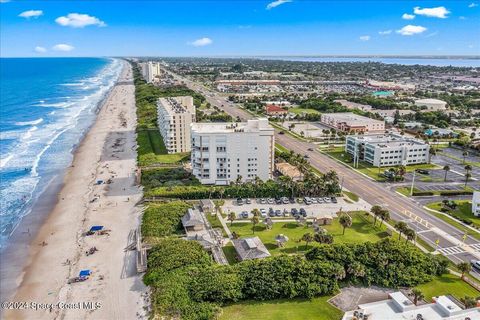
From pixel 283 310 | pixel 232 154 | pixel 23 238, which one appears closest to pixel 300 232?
pixel 283 310

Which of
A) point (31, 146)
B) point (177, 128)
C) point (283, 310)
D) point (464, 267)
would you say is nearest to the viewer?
point (283, 310)

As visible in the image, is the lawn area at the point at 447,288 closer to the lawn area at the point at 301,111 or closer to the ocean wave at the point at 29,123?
the lawn area at the point at 301,111

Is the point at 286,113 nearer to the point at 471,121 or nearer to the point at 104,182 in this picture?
the point at 471,121

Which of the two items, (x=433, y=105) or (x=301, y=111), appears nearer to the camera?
(x=301, y=111)

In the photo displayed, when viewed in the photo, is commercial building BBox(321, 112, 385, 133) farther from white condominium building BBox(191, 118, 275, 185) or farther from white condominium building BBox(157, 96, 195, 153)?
white condominium building BBox(191, 118, 275, 185)

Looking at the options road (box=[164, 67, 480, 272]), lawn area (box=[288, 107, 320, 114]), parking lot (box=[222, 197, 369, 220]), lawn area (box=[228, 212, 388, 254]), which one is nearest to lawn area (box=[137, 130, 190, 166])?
parking lot (box=[222, 197, 369, 220])

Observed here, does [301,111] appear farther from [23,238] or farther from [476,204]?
[23,238]
